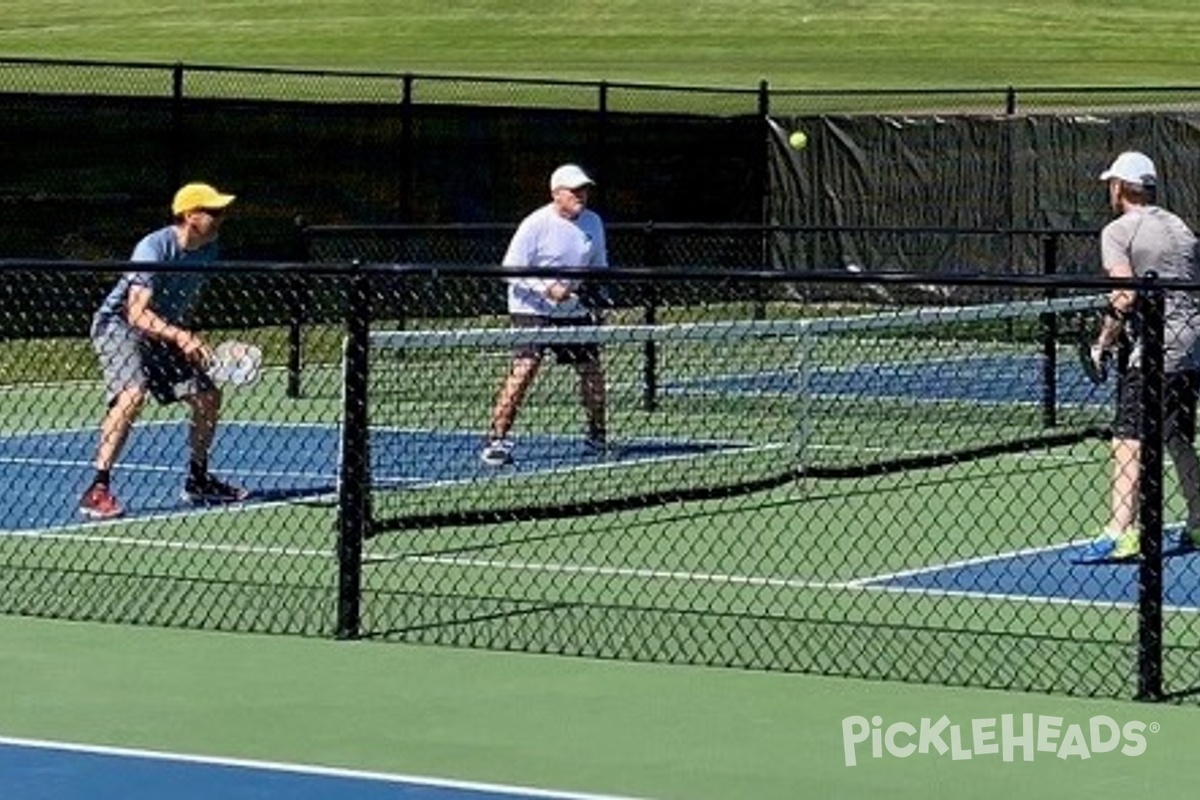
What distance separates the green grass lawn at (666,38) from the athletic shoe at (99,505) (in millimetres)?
40260

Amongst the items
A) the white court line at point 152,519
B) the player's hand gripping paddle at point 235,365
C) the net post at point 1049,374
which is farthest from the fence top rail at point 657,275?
the net post at point 1049,374

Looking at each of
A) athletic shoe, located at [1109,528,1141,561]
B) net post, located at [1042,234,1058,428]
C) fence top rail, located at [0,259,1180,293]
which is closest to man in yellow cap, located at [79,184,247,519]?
fence top rail, located at [0,259,1180,293]

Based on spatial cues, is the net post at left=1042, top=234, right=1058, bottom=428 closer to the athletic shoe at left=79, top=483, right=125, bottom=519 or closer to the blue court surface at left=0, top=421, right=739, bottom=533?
the blue court surface at left=0, top=421, right=739, bottom=533

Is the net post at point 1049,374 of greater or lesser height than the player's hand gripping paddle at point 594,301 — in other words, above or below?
below

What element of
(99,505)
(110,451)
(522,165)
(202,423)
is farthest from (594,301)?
(522,165)

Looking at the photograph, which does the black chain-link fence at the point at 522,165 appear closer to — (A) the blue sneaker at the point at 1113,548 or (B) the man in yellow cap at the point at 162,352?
(B) the man in yellow cap at the point at 162,352

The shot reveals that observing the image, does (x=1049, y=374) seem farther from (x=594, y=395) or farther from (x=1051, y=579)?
(x=1051, y=579)

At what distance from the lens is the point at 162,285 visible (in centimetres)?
1639

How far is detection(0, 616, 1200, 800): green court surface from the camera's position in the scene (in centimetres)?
986

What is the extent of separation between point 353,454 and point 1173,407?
3643 millimetres

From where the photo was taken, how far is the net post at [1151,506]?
36.3 ft

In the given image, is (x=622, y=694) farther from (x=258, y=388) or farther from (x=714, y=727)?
(x=258, y=388)

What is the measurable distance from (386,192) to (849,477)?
11493 millimetres

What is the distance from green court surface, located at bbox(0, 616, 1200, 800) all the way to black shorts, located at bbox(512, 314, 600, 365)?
17.6 ft
